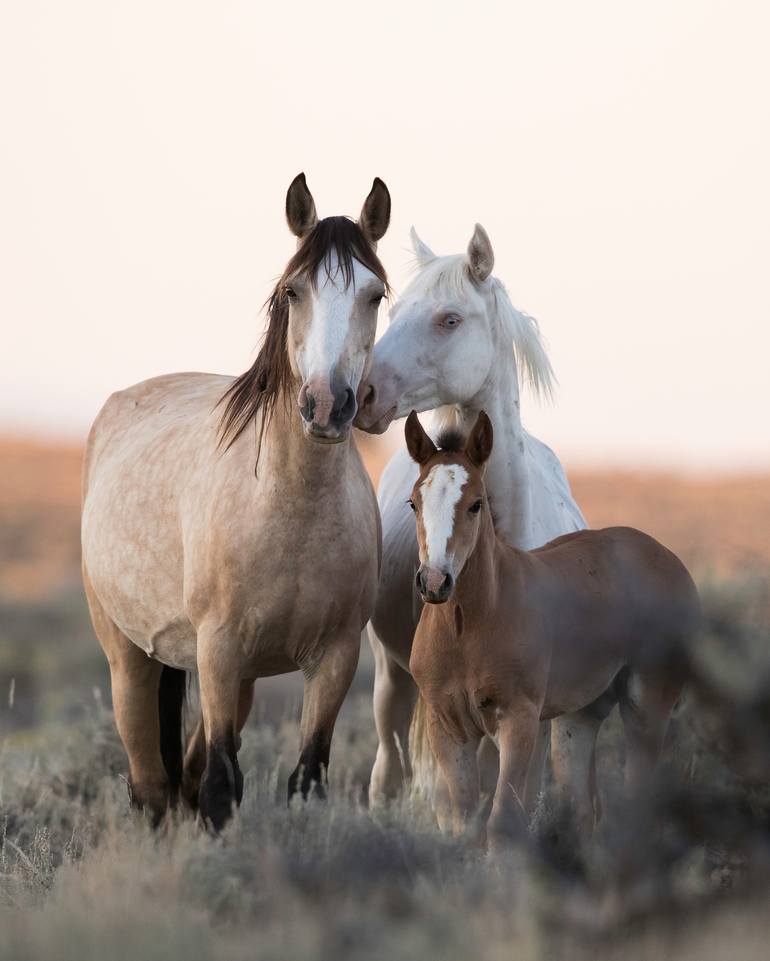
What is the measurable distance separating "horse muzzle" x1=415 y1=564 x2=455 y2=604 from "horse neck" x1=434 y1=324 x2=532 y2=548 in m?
1.27

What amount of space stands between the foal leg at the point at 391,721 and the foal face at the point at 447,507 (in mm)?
1587

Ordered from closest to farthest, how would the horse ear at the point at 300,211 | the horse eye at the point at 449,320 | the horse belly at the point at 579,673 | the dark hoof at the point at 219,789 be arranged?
1. the dark hoof at the point at 219,789
2. the horse ear at the point at 300,211
3. the horse belly at the point at 579,673
4. the horse eye at the point at 449,320

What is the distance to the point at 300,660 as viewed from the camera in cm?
493

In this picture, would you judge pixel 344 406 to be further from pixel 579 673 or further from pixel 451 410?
pixel 579 673

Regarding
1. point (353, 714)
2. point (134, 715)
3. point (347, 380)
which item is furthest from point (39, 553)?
point (347, 380)

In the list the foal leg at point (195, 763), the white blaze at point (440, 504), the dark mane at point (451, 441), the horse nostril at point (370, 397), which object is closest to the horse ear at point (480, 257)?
the horse nostril at point (370, 397)

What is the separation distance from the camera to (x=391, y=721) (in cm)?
639

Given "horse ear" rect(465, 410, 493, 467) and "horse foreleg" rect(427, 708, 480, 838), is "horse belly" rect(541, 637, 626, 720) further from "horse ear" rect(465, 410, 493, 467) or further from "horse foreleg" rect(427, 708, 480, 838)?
"horse ear" rect(465, 410, 493, 467)

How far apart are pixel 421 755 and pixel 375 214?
2.55 m

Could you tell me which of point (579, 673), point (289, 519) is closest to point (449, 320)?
point (289, 519)

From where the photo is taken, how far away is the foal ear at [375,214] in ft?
16.1

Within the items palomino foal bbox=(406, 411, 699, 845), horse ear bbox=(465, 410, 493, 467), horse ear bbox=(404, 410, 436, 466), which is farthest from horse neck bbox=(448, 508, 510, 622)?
horse ear bbox=(404, 410, 436, 466)

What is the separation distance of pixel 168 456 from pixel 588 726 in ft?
6.88

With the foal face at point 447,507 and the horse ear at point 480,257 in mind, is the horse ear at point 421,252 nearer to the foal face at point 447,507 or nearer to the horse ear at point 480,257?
the horse ear at point 480,257
